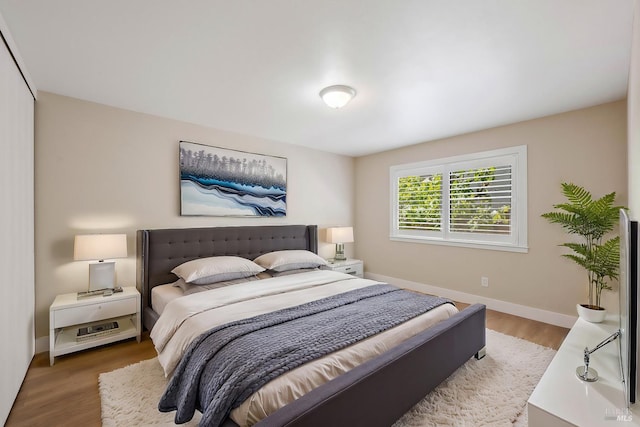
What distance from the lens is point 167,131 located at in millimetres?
3301

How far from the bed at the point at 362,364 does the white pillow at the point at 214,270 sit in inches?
9.2

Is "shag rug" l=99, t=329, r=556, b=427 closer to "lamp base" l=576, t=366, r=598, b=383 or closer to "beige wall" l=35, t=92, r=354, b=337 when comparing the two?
"lamp base" l=576, t=366, r=598, b=383

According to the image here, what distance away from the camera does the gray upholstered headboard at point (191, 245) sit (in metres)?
2.98

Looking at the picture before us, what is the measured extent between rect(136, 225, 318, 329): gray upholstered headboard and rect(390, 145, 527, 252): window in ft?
5.92

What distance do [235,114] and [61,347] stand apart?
262cm

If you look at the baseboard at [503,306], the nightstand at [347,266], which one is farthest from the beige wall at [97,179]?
the baseboard at [503,306]

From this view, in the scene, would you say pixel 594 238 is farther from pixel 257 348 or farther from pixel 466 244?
pixel 257 348

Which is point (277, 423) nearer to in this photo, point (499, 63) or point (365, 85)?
point (365, 85)

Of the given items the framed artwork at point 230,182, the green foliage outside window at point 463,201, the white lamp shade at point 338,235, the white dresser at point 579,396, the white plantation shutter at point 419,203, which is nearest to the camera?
the white dresser at point 579,396

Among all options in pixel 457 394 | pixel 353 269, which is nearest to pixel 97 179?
pixel 353 269

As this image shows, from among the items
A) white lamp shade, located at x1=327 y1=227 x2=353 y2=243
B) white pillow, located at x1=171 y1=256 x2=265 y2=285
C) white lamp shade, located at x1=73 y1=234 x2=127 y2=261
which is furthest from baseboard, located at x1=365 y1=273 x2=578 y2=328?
white lamp shade, located at x1=73 y1=234 x2=127 y2=261

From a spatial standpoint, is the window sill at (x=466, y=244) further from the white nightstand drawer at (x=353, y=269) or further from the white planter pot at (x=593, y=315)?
the white planter pot at (x=593, y=315)

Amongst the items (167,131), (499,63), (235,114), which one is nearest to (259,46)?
(235,114)

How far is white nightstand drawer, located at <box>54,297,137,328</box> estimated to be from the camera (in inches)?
95.5
